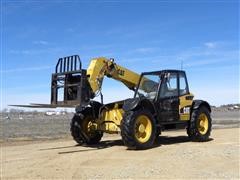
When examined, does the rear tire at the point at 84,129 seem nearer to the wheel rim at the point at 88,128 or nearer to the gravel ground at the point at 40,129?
the wheel rim at the point at 88,128

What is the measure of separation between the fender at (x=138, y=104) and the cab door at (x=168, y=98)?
45 cm

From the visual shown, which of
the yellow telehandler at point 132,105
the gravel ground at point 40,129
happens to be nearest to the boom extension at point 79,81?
the yellow telehandler at point 132,105

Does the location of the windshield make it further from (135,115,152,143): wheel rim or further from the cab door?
(135,115,152,143): wheel rim

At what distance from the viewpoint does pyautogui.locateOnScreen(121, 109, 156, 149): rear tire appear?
15359 millimetres

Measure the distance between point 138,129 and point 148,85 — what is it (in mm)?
2692

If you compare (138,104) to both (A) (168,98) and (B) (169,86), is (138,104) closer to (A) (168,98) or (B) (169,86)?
(A) (168,98)

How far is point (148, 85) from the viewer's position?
59.2ft

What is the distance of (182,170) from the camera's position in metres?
11.5

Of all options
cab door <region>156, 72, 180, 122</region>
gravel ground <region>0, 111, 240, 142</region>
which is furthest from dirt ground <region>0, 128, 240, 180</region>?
gravel ground <region>0, 111, 240, 142</region>

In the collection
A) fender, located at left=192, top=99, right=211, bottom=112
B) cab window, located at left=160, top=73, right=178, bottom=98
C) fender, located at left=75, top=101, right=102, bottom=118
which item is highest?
cab window, located at left=160, top=73, right=178, bottom=98

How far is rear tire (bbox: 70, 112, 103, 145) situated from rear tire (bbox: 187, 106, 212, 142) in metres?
3.43

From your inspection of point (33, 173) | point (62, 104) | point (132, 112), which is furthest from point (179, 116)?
point (33, 173)

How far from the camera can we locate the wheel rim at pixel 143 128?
51.7 feet

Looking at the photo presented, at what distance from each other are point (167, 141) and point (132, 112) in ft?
10.8
